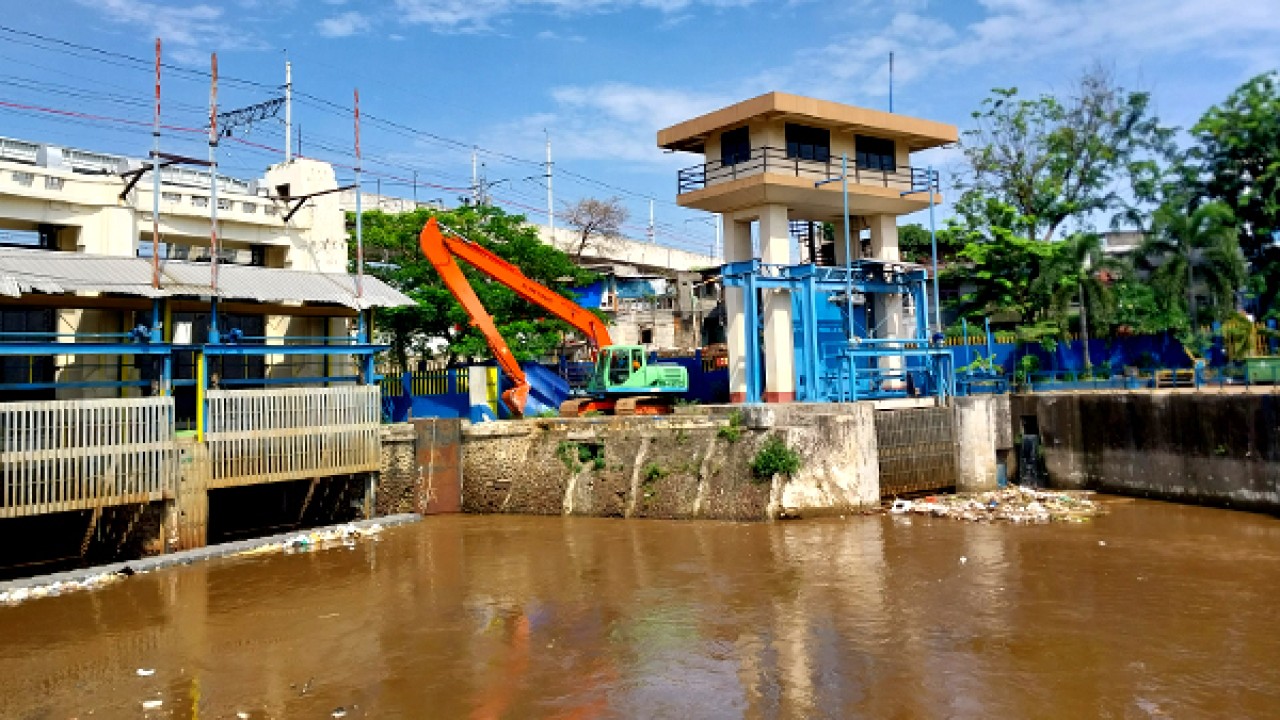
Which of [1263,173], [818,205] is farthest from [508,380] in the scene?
[1263,173]

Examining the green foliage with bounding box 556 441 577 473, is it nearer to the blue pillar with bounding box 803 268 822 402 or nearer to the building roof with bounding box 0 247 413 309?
the building roof with bounding box 0 247 413 309

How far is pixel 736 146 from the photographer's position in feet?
90.5

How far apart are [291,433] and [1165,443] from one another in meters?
22.4

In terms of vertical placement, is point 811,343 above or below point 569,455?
above

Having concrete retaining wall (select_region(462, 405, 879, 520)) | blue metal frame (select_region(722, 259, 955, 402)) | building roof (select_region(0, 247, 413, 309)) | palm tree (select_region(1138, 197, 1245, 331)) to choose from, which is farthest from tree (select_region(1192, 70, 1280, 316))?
building roof (select_region(0, 247, 413, 309))

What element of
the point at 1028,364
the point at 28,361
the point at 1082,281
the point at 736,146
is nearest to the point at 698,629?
the point at 28,361

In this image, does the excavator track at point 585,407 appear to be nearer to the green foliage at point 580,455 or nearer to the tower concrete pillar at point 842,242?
the green foliage at point 580,455

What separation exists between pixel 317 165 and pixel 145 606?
15722mm

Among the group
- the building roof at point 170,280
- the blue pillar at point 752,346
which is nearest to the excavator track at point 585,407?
the blue pillar at point 752,346

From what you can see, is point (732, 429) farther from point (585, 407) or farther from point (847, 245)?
point (847, 245)

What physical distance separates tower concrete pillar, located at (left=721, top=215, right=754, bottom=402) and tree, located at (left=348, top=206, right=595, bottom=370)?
6763 millimetres

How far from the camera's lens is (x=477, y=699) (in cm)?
1005

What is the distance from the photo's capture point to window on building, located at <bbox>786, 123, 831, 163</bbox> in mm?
27203

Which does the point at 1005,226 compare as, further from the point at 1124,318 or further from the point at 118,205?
the point at 118,205
